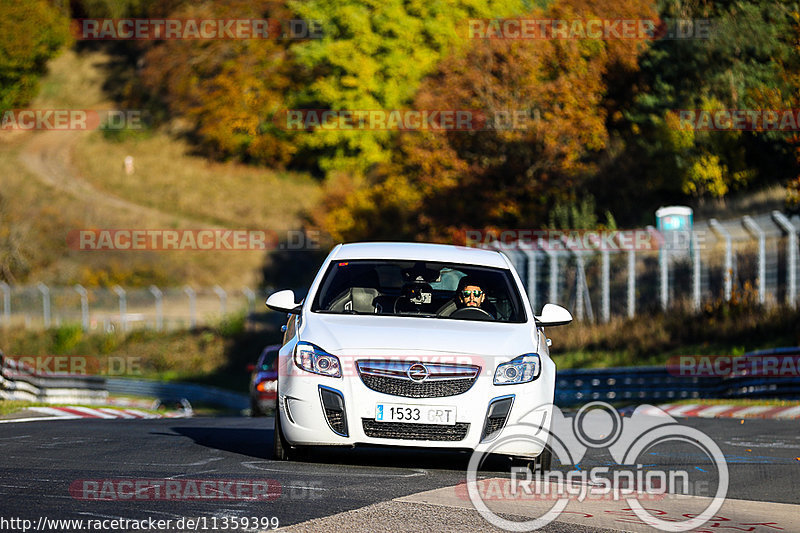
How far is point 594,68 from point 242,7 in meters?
32.6

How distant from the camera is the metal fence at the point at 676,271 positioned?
27703 mm

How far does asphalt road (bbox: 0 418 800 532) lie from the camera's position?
748 centimetres

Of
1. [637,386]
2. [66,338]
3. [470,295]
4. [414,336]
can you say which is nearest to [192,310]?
[66,338]

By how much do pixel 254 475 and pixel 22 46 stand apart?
8333cm

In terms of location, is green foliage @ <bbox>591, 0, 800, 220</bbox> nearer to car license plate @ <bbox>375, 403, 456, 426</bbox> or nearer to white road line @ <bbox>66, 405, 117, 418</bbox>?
white road line @ <bbox>66, 405, 117, 418</bbox>

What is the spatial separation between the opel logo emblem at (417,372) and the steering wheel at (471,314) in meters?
1.18

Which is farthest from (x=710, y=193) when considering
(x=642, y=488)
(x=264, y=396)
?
(x=642, y=488)

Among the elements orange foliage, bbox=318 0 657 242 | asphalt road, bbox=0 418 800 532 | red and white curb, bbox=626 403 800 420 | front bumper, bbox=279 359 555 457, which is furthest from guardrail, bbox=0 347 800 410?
orange foliage, bbox=318 0 657 242

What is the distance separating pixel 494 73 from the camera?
4900cm

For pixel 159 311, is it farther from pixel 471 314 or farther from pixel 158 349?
pixel 471 314

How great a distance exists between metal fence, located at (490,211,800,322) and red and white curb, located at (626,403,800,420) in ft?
19.3

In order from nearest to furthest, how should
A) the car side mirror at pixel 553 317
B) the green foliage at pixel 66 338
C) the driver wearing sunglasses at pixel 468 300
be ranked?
the car side mirror at pixel 553 317 < the driver wearing sunglasses at pixel 468 300 < the green foliage at pixel 66 338

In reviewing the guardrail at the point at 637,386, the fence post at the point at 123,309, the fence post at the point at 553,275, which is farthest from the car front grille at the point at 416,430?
the fence post at the point at 123,309

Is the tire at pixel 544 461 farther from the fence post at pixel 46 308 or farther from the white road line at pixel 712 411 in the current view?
the fence post at pixel 46 308
